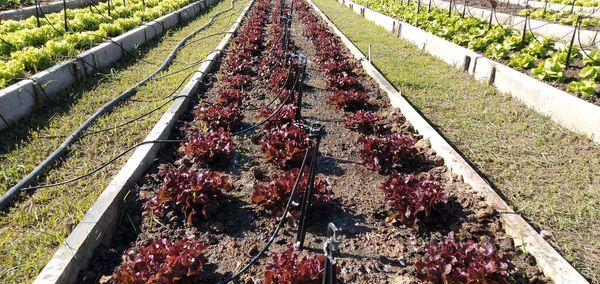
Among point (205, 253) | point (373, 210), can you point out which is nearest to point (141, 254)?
point (205, 253)

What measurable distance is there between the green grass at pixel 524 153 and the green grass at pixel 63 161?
408 centimetres

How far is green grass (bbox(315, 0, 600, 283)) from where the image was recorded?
3676 mm

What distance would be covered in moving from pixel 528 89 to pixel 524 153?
6.42ft

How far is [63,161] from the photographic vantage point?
473 centimetres

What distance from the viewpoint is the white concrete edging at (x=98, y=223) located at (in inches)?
115

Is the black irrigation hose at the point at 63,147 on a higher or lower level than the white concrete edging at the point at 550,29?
→ lower

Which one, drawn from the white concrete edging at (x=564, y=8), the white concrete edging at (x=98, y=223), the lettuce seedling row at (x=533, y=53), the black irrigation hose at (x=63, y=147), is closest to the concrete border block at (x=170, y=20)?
the black irrigation hose at (x=63, y=147)

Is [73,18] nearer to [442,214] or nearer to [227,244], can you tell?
[227,244]

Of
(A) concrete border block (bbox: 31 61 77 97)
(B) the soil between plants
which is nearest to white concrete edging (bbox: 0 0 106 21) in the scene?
(A) concrete border block (bbox: 31 61 77 97)

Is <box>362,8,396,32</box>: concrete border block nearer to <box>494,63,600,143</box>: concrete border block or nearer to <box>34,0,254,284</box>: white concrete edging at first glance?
<box>494,63,600,143</box>: concrete border block

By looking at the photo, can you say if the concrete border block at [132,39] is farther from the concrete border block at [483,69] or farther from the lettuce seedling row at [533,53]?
the lettuce seedling row at [533,53]

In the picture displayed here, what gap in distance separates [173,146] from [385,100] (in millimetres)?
3703

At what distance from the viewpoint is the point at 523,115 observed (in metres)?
6.17

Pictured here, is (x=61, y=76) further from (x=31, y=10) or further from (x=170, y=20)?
(x=170, y=20)
